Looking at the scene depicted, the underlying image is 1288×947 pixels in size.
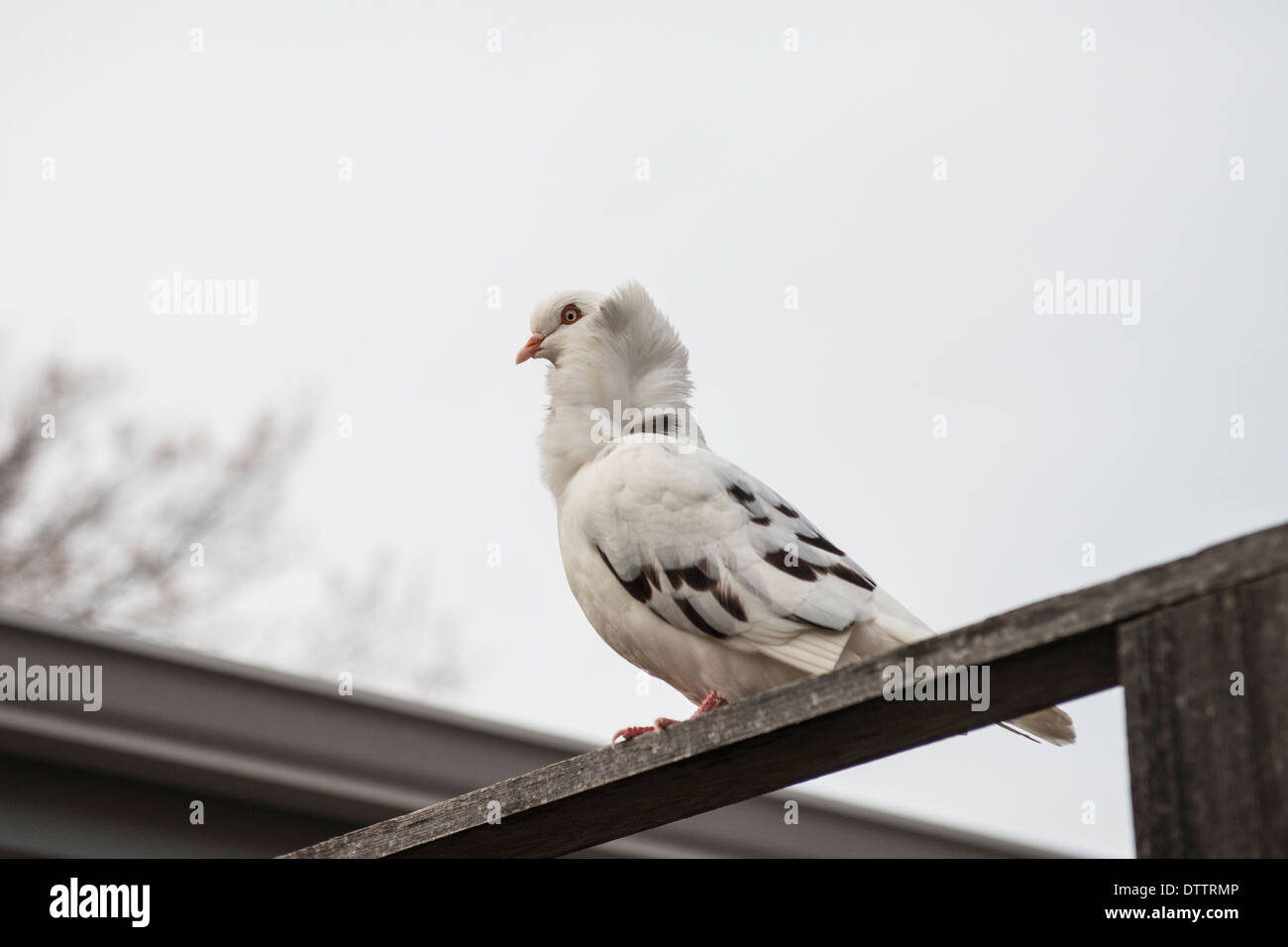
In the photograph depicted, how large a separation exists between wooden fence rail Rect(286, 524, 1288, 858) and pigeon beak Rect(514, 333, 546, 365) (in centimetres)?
193

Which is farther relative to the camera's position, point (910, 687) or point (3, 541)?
point (3, 541)

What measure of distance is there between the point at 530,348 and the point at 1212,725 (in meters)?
2.69

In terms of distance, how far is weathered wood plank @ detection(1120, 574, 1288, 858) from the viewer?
1410 mm

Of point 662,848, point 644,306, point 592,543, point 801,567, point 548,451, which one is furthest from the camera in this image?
point 662,848

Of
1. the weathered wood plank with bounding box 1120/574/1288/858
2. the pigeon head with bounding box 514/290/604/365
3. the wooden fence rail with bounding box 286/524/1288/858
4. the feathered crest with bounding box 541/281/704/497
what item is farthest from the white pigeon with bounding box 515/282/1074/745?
the weathered wood plank with bounding box 1120/574/1288/858

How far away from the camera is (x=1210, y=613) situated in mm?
1486

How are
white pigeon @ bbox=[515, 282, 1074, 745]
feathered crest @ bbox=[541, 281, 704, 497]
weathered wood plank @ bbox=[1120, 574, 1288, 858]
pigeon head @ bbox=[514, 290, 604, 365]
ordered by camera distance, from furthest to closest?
pigeon head @ bbox=[514, 290, 604, 365], feathered crest @ bbox=[541, 281, 704, 497], white pigeon @ bbox=[515, 282, 1074, 745], weathered wood plank @ bbox=[1120, 574, 1288, 858]

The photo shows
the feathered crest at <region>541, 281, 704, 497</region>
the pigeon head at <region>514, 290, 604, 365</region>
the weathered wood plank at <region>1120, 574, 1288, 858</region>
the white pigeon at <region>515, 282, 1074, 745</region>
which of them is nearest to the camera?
the weathered wood plank at <region>1120, 574, 1288, 858</region>

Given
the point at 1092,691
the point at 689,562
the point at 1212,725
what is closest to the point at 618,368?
the point at 689,562

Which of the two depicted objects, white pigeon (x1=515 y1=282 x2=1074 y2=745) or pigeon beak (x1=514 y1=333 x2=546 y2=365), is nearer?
white pigeon (x1=515 y1=282 x2=1074 y2=745)

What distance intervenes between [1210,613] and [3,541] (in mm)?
11641

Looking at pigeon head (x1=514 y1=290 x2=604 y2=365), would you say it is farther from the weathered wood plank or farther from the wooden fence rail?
the weathered wood plank
